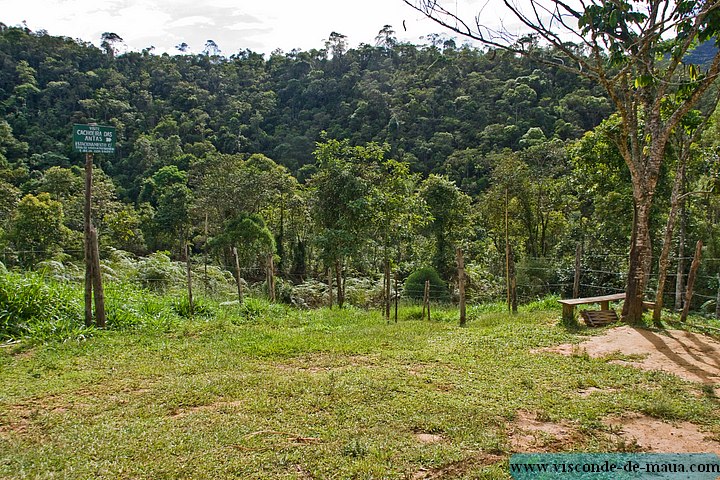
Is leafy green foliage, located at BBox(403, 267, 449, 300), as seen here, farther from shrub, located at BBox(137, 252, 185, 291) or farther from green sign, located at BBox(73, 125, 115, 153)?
green sign, located at BBox(73, 125, 115, 153)

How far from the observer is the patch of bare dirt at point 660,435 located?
368 centimetres

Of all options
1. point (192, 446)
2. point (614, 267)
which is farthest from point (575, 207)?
point (192, 446)

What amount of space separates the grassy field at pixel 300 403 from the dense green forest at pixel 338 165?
407 centimetres

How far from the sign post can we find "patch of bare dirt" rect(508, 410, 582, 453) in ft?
21.6

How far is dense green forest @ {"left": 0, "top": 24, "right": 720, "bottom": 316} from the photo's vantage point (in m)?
13.0

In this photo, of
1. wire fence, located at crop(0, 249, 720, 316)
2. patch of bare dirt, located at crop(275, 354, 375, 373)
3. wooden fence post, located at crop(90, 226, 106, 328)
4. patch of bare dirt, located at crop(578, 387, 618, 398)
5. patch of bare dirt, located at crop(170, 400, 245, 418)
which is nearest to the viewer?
patch of bare dirt, located at crop(170, 400, 245, 418)

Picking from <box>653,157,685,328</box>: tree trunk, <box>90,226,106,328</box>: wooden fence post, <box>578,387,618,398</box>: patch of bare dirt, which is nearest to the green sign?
<box>90,226,106,328</box>: wooden fence post

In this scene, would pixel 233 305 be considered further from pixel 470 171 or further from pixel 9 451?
pixel 470 171

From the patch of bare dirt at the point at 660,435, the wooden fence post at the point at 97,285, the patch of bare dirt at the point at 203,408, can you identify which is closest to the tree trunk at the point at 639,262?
the patch of bare dirt at the point at 660,435

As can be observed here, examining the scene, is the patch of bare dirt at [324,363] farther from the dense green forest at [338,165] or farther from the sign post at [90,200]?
the dense green forest at [338,165]

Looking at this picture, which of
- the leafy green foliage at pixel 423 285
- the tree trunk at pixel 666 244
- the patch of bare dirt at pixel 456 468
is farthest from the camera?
the leafy green foliage at pixel 423 285

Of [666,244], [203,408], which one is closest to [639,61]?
[666,244]

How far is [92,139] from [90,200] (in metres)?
1.01

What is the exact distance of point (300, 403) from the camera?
465 cm
